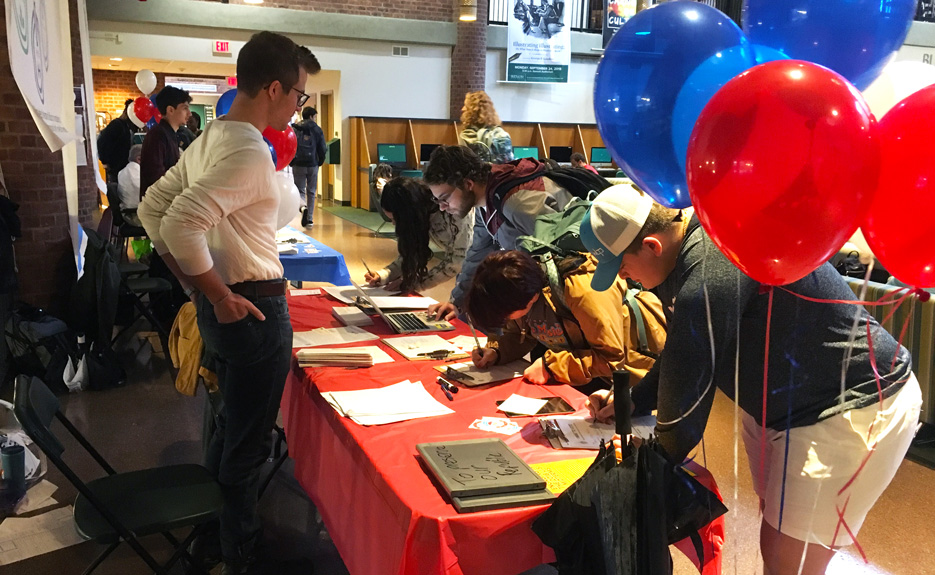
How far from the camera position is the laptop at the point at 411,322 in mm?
A: 2635

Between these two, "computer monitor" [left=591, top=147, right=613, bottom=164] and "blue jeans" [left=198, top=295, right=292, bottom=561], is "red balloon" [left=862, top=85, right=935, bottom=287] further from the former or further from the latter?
"computer monitor" [left=591, top=147, right=613, bottom=164]

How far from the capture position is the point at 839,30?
1274mm

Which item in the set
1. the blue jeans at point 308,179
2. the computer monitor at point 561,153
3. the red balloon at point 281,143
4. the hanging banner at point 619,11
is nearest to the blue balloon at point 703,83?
the red balloon at point 281,143

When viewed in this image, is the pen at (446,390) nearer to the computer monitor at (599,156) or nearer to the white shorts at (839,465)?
the white shorts at (839,465)

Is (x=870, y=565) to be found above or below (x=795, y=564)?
below

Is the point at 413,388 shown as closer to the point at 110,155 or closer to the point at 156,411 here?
the point at 156,411

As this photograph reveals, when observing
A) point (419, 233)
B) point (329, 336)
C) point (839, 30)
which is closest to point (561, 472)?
point (839, 30)

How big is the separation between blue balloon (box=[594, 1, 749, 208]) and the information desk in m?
0.65

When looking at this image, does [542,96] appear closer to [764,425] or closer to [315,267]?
[315,267]

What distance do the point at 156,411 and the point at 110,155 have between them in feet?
12.9

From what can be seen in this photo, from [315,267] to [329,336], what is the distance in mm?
1446

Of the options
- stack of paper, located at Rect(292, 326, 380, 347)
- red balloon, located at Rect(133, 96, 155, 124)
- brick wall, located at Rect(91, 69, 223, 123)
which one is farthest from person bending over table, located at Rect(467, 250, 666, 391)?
brick wall, located at Rect(91, 69, 223, 123)

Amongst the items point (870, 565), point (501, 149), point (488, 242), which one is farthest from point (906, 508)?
point (501, 149)

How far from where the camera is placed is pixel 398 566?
135 cm
